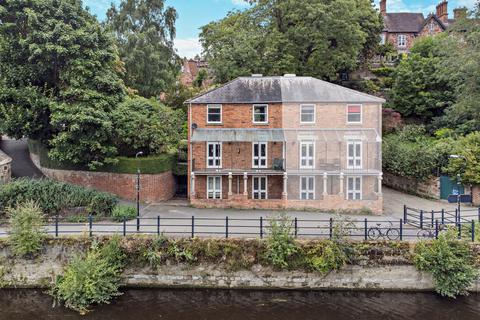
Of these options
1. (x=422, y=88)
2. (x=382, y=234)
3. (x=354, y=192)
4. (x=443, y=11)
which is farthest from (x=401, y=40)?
(x=382, y=234)

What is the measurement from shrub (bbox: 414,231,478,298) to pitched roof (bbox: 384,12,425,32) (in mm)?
42175

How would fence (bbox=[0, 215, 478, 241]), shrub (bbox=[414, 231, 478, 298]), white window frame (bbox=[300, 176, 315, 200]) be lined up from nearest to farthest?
1. shrub (bbox=[414, 231, 478, 298])
2. fence (bbox=[0, 215, 478, 241])
3. white window frame (bbox=[300, 176, 315, 200])

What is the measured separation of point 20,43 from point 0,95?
11.2 feet

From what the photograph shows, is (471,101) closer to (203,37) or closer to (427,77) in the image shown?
(427,77)

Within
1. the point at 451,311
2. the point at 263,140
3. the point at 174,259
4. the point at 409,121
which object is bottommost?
the point at 451,311

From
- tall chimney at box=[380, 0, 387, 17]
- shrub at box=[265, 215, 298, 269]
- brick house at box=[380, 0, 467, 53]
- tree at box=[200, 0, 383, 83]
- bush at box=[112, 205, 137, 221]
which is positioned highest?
tall chimney at box=[380, 0, 387, 17]

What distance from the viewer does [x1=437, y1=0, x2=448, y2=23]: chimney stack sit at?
50.1 meters

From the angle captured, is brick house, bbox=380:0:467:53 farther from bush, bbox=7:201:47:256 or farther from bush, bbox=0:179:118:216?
bush, bbox=7:201:47:256

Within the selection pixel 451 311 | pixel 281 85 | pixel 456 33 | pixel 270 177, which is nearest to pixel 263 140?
pixel 270 177

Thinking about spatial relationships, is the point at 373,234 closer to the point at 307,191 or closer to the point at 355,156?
the point at 307,191

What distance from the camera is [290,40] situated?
3200 cm

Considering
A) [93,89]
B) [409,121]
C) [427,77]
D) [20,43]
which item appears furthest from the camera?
[409,121]

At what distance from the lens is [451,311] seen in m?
13.2

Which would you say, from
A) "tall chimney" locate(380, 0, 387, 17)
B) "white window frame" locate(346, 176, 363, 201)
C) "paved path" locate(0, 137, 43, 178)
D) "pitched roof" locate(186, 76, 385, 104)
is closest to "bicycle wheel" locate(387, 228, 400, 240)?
"white window frame" locate(346, 176, 363, 201)
